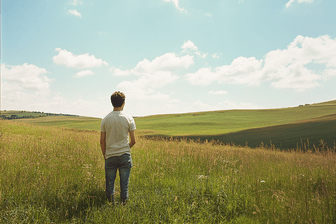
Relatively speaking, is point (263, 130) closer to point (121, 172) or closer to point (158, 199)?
point (158, 199)

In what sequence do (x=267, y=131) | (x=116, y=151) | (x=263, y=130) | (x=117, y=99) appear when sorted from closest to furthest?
(x=116, y=151), (x=117, y=99), (x=267, y=131), (x=263, y=130)

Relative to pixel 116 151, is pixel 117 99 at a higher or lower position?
higher

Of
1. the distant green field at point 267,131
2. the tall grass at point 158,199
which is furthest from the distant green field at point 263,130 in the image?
the tall grass at point 158,199

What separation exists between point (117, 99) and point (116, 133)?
0.73 m

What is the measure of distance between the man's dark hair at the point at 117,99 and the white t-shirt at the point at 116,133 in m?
0.23

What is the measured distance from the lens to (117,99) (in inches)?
160

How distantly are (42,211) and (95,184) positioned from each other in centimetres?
113

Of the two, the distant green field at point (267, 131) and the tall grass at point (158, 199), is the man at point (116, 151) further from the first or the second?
the distant green field at point (267, 131)

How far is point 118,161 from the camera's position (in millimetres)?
3898

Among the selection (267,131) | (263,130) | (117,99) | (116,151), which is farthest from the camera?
(263,130)

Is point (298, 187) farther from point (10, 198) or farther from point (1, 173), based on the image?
point (1, 173)

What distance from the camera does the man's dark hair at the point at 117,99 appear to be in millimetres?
4066

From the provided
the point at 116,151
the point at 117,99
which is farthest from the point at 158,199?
the point at 117,99

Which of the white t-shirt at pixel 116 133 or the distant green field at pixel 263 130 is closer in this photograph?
the white t-shirt at pixel 116 133
